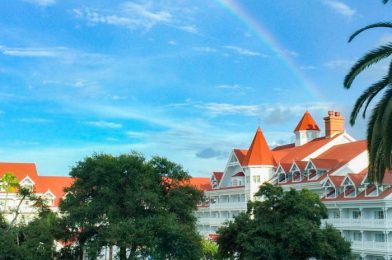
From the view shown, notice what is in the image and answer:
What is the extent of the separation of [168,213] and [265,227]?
12.6 m

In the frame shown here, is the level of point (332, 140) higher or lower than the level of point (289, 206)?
higher

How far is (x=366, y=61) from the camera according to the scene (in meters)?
22.0

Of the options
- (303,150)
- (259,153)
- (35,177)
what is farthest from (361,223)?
(35,177)

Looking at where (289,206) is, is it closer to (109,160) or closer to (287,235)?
(287,235)

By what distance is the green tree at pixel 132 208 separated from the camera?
52.3m

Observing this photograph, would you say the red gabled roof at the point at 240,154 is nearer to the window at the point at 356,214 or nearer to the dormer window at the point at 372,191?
the window at the point at 356,214

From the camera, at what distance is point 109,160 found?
56344 millimetres

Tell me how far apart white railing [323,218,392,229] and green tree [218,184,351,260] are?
9.50 m

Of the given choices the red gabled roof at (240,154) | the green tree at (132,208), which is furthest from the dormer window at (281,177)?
the green tree at (132,208)

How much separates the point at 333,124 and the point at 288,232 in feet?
143

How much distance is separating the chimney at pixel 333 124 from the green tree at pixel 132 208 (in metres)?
34.5

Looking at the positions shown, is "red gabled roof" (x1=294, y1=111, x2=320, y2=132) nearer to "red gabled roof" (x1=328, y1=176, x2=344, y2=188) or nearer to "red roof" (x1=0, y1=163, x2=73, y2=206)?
"red gabled roof" (x1=328, y1=176, x2=344, y2=188)

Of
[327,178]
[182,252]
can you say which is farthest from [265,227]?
[327,178]

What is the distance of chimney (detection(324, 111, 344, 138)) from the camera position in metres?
85.6
